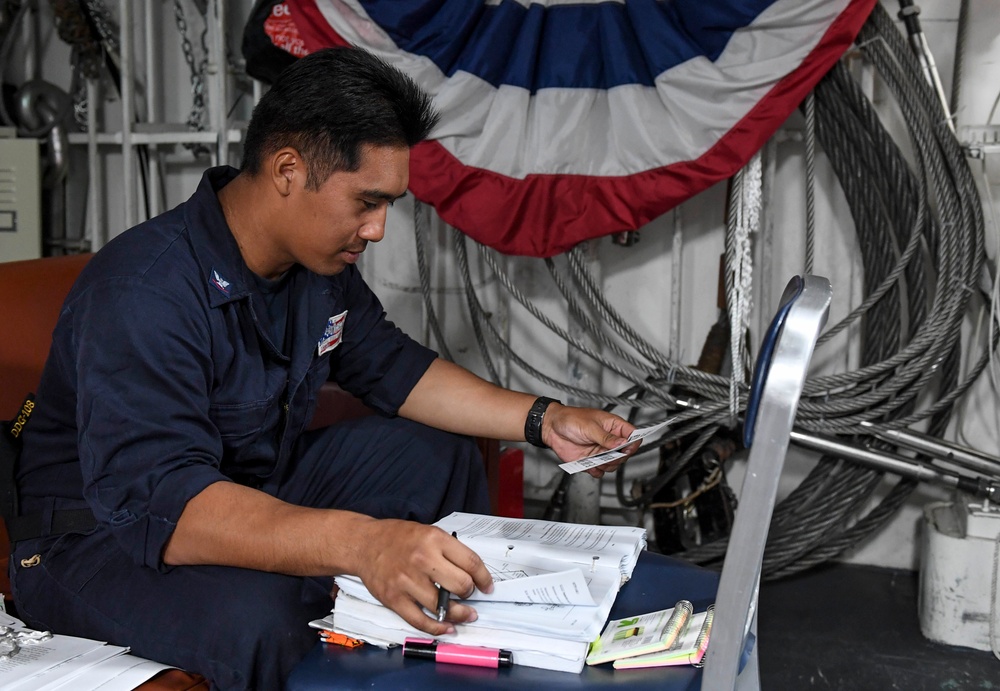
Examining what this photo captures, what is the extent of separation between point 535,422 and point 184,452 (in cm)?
65

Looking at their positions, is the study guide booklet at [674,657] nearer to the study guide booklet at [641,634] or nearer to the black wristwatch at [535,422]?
the study guide booklet at [641,634]

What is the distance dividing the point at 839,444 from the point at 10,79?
268 centimetres

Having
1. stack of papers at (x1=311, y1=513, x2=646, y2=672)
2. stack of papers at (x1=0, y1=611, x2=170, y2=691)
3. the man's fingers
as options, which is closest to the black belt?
stack of papers at (x1=0, y1=611, x2=170, y2=691)

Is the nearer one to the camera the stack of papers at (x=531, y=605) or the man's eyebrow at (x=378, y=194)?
the stack of papers at (x=531, y=605)

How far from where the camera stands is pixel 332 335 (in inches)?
A: 64.7

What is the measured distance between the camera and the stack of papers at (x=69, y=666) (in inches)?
41.4

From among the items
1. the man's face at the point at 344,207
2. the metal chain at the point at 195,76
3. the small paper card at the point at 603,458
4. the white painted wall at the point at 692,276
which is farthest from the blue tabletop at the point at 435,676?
the metal chain at the point at 195,76

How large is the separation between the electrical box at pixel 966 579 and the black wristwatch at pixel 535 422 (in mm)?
990

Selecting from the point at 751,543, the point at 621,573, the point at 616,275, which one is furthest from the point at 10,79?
the point at 751,543

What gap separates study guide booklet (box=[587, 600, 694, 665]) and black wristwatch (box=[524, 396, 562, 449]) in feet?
1.75

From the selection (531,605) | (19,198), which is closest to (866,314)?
(531,605)

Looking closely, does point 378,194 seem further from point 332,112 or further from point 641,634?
point 641,634

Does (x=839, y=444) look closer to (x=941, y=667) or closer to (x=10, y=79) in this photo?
(x=941, y=667)

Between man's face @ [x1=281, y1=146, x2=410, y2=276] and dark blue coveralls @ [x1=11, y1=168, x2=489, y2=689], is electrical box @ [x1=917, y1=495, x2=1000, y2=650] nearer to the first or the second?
dark blue coveralls @ [x1=11, y1=168, x2=489, y2=689]
